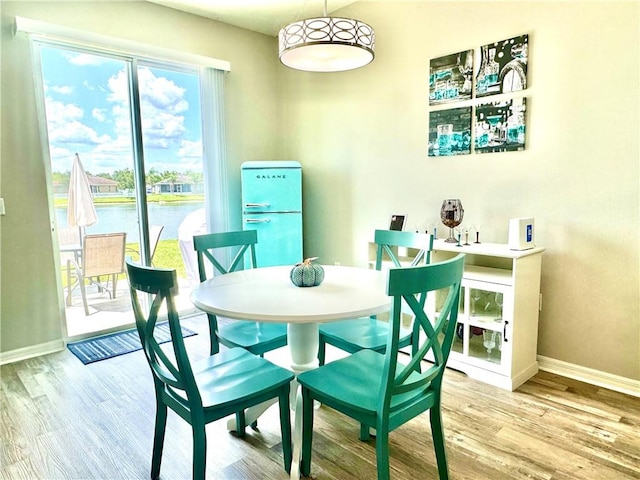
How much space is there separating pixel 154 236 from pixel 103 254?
46cm

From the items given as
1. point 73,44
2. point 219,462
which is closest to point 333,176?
point 73,44

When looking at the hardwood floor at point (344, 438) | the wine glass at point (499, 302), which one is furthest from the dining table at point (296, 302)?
the wine glass at point (499, 302)

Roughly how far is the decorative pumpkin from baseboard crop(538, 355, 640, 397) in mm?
1806

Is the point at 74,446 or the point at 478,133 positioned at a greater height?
the point at 478,133

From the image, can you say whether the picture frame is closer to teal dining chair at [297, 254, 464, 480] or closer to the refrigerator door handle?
the refrigerator door handle

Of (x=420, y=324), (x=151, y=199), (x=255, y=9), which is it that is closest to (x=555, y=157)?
(x=420, y=324)

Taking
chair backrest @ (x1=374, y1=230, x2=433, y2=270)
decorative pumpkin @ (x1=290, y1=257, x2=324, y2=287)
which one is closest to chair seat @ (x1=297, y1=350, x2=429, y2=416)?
decorative pumpkin @ (x1=290, y1=257, x2=324, y2=287)

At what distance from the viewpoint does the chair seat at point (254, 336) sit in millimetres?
2080

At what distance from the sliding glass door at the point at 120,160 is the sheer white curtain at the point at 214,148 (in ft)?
0.26

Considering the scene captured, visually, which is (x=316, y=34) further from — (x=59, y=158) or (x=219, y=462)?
(x=59, y=158)

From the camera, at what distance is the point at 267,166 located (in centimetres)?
396

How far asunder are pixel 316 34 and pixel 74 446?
2.31 meters

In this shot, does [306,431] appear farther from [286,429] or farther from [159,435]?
[159,435]

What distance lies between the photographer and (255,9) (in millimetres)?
3674
